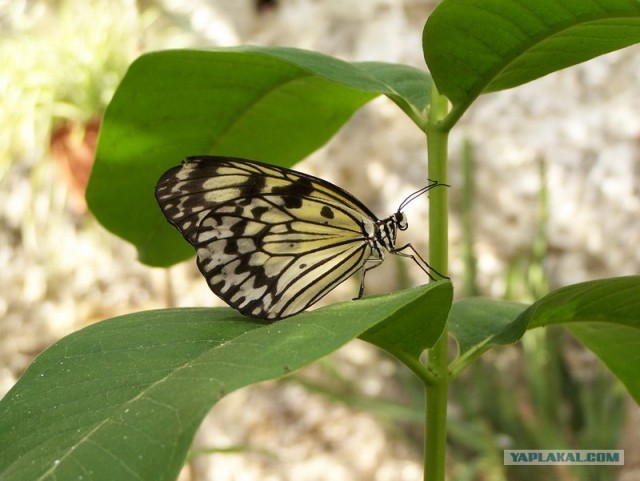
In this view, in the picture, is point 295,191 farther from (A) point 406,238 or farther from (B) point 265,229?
(A) point 406,238

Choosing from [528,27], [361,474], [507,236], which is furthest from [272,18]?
[528,27]

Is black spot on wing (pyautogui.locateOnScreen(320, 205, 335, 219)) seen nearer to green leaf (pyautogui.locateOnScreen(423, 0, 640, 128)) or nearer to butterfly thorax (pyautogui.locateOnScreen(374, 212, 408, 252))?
butterfly thorax (pyautogui.locateOnScreen(374, 212, 408, 252))

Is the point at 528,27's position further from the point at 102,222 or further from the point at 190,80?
the point at 102,222

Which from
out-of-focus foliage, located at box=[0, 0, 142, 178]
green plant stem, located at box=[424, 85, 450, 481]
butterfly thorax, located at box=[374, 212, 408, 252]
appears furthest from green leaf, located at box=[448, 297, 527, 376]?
out-of-focus foliage, located at box=[0, 0, 142, 178]

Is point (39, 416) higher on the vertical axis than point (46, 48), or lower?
lower

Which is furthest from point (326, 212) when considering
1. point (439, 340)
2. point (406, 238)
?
point (406, 238)

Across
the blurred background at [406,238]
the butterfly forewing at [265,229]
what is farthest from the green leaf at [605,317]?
the blurred background at [406,238]

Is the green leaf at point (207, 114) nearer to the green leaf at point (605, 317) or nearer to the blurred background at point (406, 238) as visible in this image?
the green leaf at point (605, 317)
